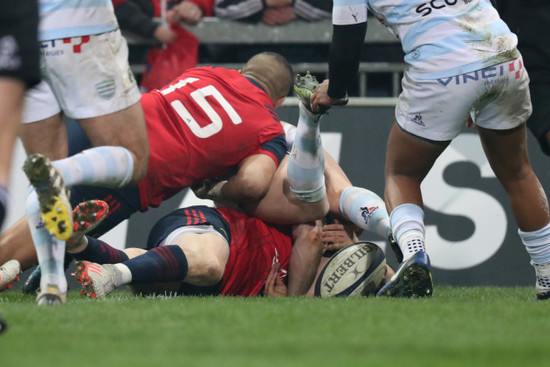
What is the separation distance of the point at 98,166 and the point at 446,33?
5.01 feet

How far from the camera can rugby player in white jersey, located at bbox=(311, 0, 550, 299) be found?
12.5 ft

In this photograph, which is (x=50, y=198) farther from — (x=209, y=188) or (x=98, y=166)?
(x=209, y=188)

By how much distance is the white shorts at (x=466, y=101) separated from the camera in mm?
3797

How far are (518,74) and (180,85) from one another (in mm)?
1865

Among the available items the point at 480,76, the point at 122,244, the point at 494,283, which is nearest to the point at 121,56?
the point at 480,76

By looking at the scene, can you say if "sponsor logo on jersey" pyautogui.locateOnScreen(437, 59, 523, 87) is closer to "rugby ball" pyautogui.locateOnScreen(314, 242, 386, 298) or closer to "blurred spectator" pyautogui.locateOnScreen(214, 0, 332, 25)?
"rugby ball" pyautogui.locateOnScreen(314, 242, 386, 298)

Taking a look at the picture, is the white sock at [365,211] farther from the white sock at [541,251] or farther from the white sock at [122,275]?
the white sock at [122,275]

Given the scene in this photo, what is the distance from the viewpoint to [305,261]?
14.7 feet

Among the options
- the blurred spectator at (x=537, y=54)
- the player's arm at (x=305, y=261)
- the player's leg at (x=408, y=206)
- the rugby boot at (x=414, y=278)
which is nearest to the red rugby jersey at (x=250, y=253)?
the player's arm at (x=305, y=261)

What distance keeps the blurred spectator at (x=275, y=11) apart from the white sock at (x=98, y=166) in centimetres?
351

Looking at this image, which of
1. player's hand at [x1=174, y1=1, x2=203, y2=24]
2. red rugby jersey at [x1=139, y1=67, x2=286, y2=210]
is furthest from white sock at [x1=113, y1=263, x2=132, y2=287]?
player's hand at [x1=174, y1=1, x2=203, y2=24]

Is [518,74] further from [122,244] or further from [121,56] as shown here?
[122,244]

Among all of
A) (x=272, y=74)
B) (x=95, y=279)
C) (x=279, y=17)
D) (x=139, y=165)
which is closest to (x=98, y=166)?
(x=139, y=165)

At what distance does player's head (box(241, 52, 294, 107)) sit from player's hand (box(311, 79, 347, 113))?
111cm
